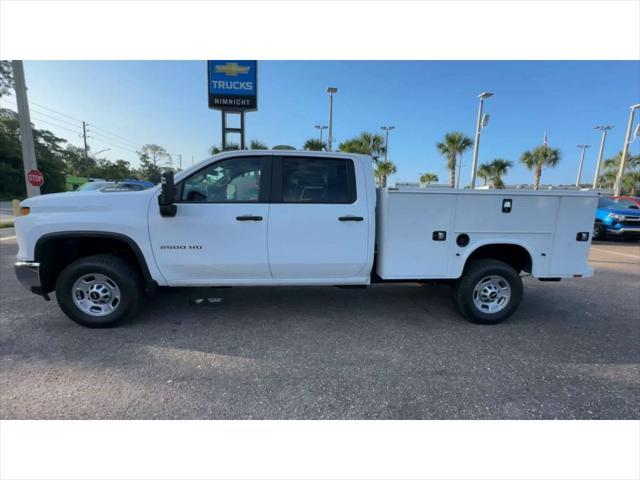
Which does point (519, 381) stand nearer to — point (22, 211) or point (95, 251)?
point (95, 251)

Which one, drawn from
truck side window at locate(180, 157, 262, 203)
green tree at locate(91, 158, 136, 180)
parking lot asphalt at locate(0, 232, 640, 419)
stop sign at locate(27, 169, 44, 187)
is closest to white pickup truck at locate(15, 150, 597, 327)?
truck side window at locate(180, 157, 262, 203)

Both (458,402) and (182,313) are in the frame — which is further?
(182,313)

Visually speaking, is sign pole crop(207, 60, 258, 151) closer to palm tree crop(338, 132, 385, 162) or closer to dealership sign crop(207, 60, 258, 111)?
dealership sign crop(207, 60, 258, 111)

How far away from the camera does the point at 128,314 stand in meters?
3.45

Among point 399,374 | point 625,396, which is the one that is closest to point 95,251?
point 399,374

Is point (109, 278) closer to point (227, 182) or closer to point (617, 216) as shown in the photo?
point (227, 182)

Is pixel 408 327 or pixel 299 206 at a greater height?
pixel 299 206

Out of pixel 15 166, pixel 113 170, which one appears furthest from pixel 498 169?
pixel 113 170

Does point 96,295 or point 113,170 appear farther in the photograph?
point 113,170

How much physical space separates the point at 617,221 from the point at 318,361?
1354cm

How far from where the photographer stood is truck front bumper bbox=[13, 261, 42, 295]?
3230mm

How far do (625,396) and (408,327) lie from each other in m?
1.84

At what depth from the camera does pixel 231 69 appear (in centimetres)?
1015

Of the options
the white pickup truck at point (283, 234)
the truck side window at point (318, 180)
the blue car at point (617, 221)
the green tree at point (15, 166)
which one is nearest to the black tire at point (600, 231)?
the blue car at point (617, 221)
